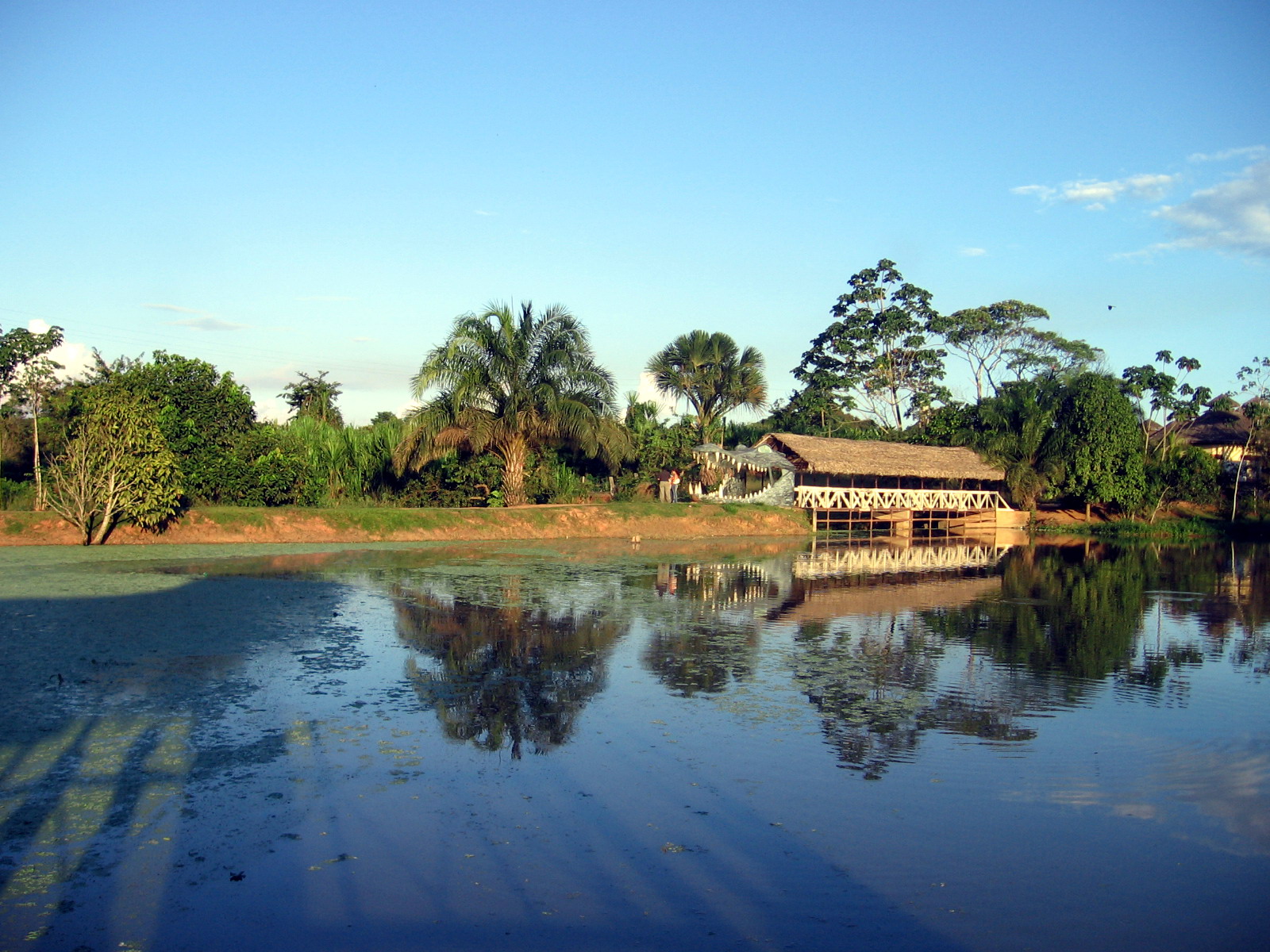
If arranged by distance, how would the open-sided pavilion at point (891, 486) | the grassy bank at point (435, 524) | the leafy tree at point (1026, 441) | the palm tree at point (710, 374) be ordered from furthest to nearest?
the palm tree at point (710, 374)
the leafy tree at point (1026, 441)
the open-sided pavilion at point (891, 486)
the grassy bank at point (435, 524)

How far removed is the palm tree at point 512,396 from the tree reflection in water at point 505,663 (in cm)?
1466

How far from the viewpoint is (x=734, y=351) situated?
50.6 metres

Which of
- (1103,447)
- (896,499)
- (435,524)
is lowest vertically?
(435,524)

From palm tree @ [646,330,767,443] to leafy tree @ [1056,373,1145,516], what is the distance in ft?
50.8

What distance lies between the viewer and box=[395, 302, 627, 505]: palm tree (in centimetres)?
3084

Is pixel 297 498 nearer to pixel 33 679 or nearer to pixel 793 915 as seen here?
pixel 33 679

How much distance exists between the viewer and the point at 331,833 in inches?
242

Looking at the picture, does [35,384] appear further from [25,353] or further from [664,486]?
[664,486]

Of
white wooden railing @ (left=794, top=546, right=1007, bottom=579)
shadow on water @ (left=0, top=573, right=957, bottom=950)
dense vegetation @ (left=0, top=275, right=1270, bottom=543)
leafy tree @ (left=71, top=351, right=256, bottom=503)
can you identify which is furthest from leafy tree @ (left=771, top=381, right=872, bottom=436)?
shadow on water @ (left=0, top=573, right=957, bottom=950)

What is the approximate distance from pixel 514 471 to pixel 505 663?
21277 millimetres

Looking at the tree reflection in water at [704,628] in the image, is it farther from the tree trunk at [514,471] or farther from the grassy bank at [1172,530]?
the grassy bank at [1172,530]

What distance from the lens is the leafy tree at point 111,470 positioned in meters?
23.1

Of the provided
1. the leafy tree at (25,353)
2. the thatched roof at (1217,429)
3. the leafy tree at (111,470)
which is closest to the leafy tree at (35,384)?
the leafy tree at (25,353)

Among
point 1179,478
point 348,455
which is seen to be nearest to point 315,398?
point 348,455
